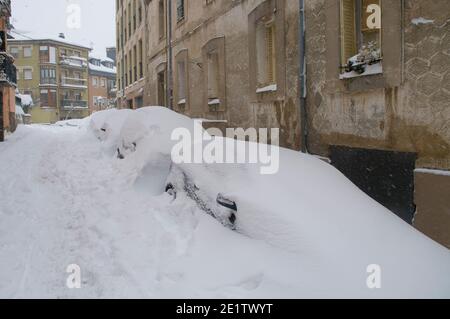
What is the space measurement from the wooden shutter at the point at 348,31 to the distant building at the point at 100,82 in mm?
59035

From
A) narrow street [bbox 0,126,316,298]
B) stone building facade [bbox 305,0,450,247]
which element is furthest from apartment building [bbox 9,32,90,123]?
stone building facade [bbox 305,0,450,247]

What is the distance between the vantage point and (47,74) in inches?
2227

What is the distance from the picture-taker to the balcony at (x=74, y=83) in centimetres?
5835

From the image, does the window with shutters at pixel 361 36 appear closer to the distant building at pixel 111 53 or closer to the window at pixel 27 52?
the window at pixel 27 52

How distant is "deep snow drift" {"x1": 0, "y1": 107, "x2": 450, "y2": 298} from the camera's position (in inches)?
139

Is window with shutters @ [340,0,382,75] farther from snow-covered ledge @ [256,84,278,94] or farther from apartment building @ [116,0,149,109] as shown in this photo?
apartment building @ [116,0,149,109]

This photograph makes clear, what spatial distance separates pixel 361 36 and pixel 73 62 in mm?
59847

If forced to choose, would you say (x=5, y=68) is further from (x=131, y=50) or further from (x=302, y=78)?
(x=302, y=78)

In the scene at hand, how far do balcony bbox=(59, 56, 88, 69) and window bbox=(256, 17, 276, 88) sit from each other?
55.5 metres

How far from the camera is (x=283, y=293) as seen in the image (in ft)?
11.2
